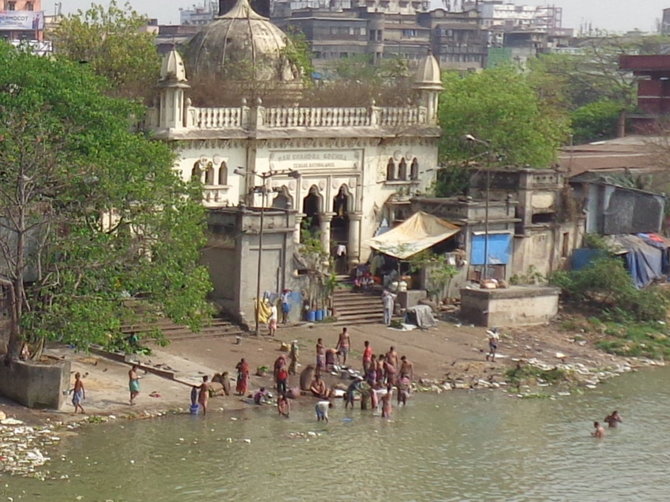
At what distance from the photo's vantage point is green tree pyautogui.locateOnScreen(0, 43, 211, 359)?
24344mm

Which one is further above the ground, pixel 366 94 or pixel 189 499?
pixel 366 94

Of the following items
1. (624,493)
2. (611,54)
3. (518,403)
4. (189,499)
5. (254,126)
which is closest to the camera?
(189,499)

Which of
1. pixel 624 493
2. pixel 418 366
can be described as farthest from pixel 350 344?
pixel 624 493

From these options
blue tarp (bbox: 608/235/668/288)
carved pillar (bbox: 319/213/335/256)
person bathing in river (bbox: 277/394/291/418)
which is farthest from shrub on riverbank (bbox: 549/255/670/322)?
person bathing in river (bbox: 277/394/291/418)

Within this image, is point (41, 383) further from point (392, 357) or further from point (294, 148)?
point (294, 148)

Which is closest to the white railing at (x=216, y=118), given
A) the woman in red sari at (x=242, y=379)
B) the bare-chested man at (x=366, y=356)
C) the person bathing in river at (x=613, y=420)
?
the bare-chested man at (x=366, y=356)

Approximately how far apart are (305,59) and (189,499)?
74.1 feet

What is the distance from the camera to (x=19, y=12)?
9519cm

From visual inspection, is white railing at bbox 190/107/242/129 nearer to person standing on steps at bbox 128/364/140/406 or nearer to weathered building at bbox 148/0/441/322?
weathered building at bbox 148/0/441/322

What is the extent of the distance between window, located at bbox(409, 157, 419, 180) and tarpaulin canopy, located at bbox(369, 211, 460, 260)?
2237mm

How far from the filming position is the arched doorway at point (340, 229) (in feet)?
118

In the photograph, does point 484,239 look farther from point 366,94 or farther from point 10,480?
point 10,480

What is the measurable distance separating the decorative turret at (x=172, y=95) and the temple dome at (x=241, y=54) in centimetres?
410

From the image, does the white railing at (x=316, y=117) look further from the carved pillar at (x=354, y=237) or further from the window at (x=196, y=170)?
the carved pillar at (x=354, y=237)
